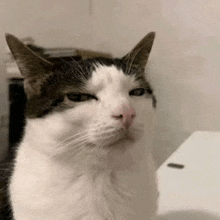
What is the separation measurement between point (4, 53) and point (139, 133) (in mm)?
980

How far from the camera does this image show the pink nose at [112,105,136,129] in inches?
19.6

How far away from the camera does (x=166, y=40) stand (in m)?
1.57

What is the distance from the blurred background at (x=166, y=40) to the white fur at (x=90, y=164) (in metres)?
0.86

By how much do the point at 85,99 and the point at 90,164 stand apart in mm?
126

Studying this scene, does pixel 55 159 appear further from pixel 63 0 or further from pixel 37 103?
pixel 63 0

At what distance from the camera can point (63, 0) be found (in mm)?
1675

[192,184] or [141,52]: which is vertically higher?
[141,52]

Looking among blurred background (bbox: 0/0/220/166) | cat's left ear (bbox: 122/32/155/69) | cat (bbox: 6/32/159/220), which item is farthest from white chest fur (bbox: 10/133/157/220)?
blurred background (bbox: 0/0/220/166)

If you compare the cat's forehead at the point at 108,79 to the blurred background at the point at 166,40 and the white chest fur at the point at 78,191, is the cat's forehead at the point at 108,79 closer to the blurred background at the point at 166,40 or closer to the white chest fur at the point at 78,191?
the white chest fur at the point at 78,191

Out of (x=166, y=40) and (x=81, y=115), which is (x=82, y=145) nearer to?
(x=81, y=115)

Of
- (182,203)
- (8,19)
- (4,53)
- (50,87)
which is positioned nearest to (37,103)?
(50,87)

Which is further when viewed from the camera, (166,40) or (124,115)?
(166,40)

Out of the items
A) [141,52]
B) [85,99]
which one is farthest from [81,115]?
[141,52]

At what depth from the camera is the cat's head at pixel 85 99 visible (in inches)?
19.8
